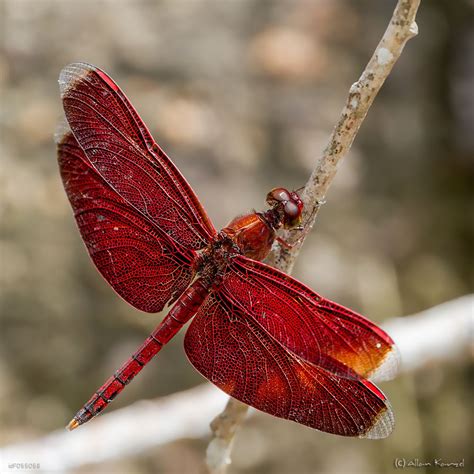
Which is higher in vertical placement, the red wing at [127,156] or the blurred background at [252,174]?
the blurred background at [252,174]

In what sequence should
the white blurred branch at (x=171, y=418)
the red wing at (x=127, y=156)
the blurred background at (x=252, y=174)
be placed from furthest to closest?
1. the blurred background at (x=252, y=174)
2. the white blurred branch at (x=171, y=418)
3. the red wing at (x=127, y=156)

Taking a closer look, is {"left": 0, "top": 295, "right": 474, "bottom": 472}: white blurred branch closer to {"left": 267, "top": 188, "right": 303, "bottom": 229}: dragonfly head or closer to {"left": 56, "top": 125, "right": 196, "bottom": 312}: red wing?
{"left": 56, "top": 125, "right": 196, "bottom": 312}: red wing

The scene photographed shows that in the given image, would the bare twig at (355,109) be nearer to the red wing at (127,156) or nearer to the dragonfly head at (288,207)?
the dragonfly head at (288,207)

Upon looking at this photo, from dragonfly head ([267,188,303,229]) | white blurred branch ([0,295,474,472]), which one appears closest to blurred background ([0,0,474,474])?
white blurred branch ([0,295,474,472])

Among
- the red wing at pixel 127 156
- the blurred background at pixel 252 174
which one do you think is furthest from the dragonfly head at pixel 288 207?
the blurred background at pixel 252 174

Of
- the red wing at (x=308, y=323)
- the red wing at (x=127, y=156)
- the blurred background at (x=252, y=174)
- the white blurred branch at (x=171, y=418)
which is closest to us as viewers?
the red wing at (x=308, y=323)

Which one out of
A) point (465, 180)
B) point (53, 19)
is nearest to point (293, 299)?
point (465, 180)

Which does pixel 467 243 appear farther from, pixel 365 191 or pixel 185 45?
pixel 185 45
